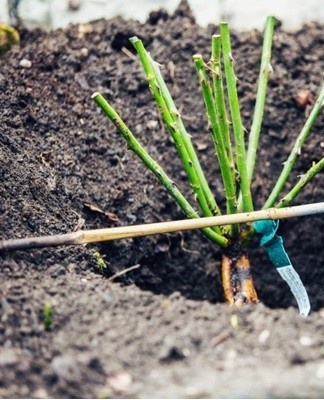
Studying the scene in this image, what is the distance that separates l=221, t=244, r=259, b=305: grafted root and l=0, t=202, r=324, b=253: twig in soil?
185 mm

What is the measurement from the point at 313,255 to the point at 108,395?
3.29 feet

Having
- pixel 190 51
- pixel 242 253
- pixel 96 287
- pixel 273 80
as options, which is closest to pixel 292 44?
pixel 273 80

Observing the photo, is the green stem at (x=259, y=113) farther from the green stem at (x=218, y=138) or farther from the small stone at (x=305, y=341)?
the small stone at (x=305, y=341)

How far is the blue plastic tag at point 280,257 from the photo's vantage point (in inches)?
66.8

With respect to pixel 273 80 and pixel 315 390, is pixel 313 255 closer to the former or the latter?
pixel 273 80

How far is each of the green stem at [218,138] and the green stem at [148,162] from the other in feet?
0.18

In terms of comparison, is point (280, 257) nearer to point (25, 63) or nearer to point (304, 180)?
point (304, 180)

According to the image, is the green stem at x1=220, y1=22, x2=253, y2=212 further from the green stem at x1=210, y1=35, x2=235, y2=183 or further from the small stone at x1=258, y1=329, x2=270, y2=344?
the small stone at x1=258, y1=329, x2=270, y2=344

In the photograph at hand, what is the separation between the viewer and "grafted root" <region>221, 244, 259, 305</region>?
171 centimetres

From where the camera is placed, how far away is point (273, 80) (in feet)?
7.01

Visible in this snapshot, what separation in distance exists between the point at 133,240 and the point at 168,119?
390 millimetres

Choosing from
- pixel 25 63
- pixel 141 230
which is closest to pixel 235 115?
pixel 141 230

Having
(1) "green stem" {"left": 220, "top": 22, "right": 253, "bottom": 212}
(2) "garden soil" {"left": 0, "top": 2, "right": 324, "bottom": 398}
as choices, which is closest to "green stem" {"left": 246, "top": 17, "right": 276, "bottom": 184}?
(1) "green stem" {"left": 220, "top": 22, "right": 253, "bottom": 212}

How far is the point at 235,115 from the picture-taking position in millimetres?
1625
